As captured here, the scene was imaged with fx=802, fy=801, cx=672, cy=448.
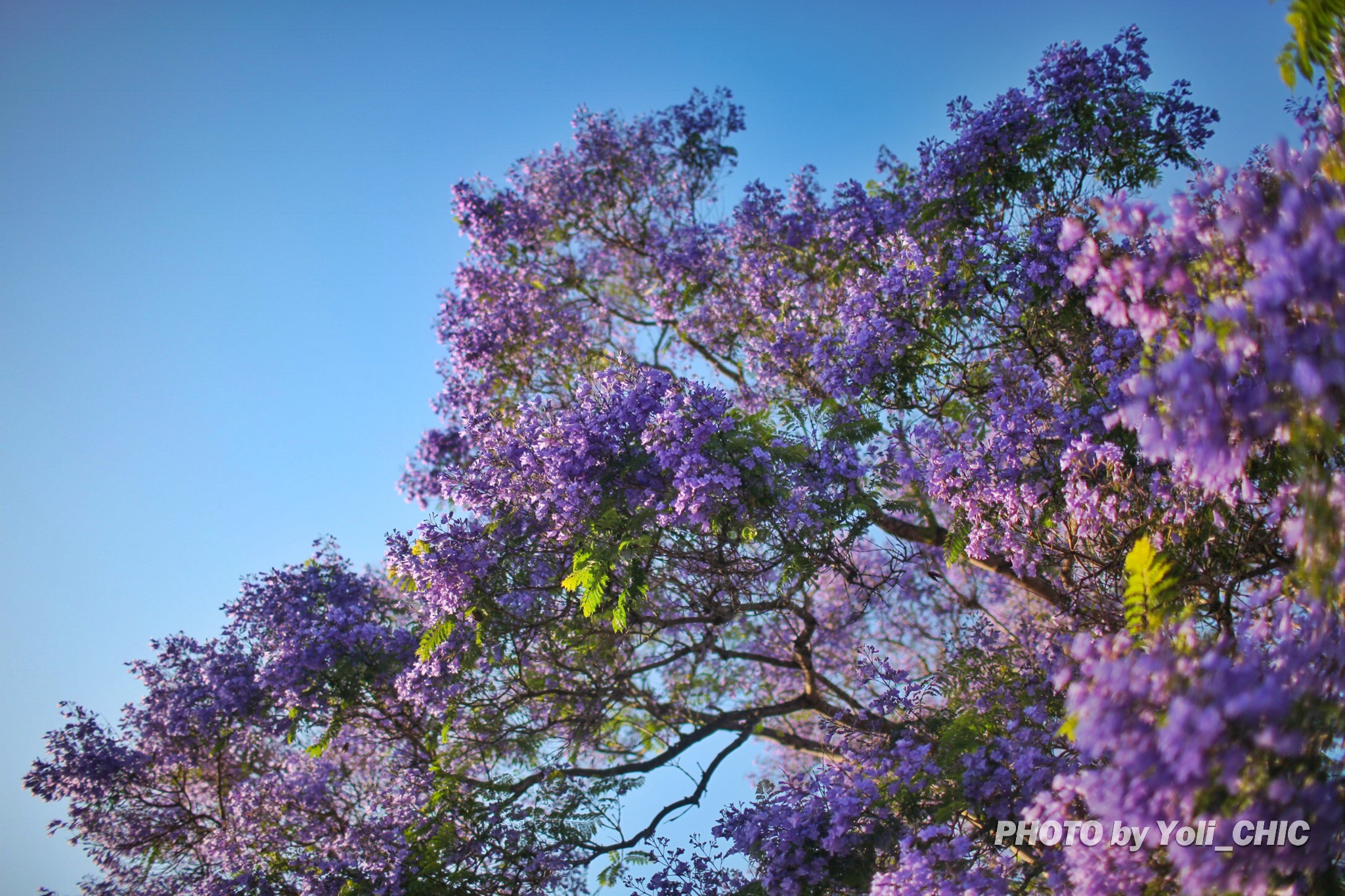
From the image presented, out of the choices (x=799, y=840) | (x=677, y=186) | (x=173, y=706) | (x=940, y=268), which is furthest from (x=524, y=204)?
(x=799, y=840)

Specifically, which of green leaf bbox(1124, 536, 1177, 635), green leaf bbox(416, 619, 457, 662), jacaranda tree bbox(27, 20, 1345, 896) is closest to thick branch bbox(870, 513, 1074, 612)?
jacaranda tree bbox(27, 20, 1345, 896)

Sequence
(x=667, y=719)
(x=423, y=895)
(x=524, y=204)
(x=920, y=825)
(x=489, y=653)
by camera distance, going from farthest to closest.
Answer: (x=524, y=204) → (x=667, y=719) → (x=489, y=653) → (x=423, y=895) → (x=920, y=825)

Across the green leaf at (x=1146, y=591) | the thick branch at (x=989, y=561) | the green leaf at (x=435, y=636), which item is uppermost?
the thick branch at (x=989, y=561)

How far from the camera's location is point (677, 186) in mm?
11727

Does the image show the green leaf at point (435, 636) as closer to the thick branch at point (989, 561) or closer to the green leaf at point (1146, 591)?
the thick branch at point (989, 561)

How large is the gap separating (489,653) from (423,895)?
6.24 feet

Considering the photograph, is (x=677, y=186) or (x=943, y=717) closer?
(x=943, y=717)

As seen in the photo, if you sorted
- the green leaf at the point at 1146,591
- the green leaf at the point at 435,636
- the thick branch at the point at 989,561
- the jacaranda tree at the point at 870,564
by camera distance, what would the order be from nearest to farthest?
the jacaranda tree at the point at 870,564, the green leaf at the point at 1146,591, the green leaf at the point at 435,636, the thick branch at the point at 989,561

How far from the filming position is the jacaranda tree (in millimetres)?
3053

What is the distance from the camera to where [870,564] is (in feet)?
34.9

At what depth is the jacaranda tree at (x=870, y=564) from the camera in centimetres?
305

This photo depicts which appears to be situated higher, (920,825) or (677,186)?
(677,186)

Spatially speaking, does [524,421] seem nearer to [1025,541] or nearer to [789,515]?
[789,515]

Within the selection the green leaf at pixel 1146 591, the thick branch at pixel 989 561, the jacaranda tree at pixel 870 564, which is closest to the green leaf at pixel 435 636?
the jacaranda tree at pixel 870 564
